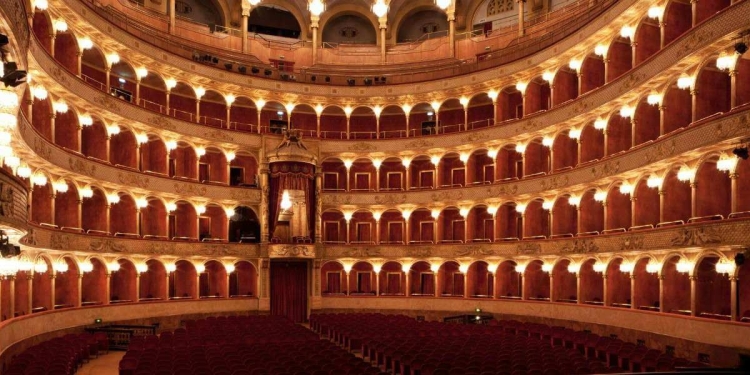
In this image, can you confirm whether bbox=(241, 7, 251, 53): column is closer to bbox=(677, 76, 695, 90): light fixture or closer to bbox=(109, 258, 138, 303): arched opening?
bbox=(109, 258, 138, 303): arched opening

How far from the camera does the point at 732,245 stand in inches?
890

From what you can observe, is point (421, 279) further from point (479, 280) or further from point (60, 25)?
point (60, 25)

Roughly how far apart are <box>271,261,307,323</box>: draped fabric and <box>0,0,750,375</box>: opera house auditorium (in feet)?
0.47

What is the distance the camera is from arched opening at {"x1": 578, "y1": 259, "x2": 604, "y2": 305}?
35062mm

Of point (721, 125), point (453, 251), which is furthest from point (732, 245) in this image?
point (453, 251)

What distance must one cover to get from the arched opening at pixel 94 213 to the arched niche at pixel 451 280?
73.0ft

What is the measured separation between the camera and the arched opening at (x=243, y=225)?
4500 cm

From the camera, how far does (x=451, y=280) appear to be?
4588 centimetres

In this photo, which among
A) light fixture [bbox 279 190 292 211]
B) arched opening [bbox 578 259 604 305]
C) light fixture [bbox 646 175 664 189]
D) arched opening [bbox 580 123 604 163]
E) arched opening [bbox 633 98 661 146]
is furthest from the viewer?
light fixture [bbox 279 190 292 211]

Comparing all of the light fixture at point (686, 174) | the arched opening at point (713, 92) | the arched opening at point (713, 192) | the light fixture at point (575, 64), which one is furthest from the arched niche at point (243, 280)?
the arched opening at point (713, 92)

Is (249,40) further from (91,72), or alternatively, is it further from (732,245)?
(732,245)

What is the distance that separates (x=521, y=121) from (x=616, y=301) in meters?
12.7

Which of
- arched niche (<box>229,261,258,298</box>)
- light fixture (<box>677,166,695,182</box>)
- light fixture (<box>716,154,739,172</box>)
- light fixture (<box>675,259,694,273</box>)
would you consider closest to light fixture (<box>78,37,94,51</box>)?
arched niche (<box>229,261,258,298</box>)

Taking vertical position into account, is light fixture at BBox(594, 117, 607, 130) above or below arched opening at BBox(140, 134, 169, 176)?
above
